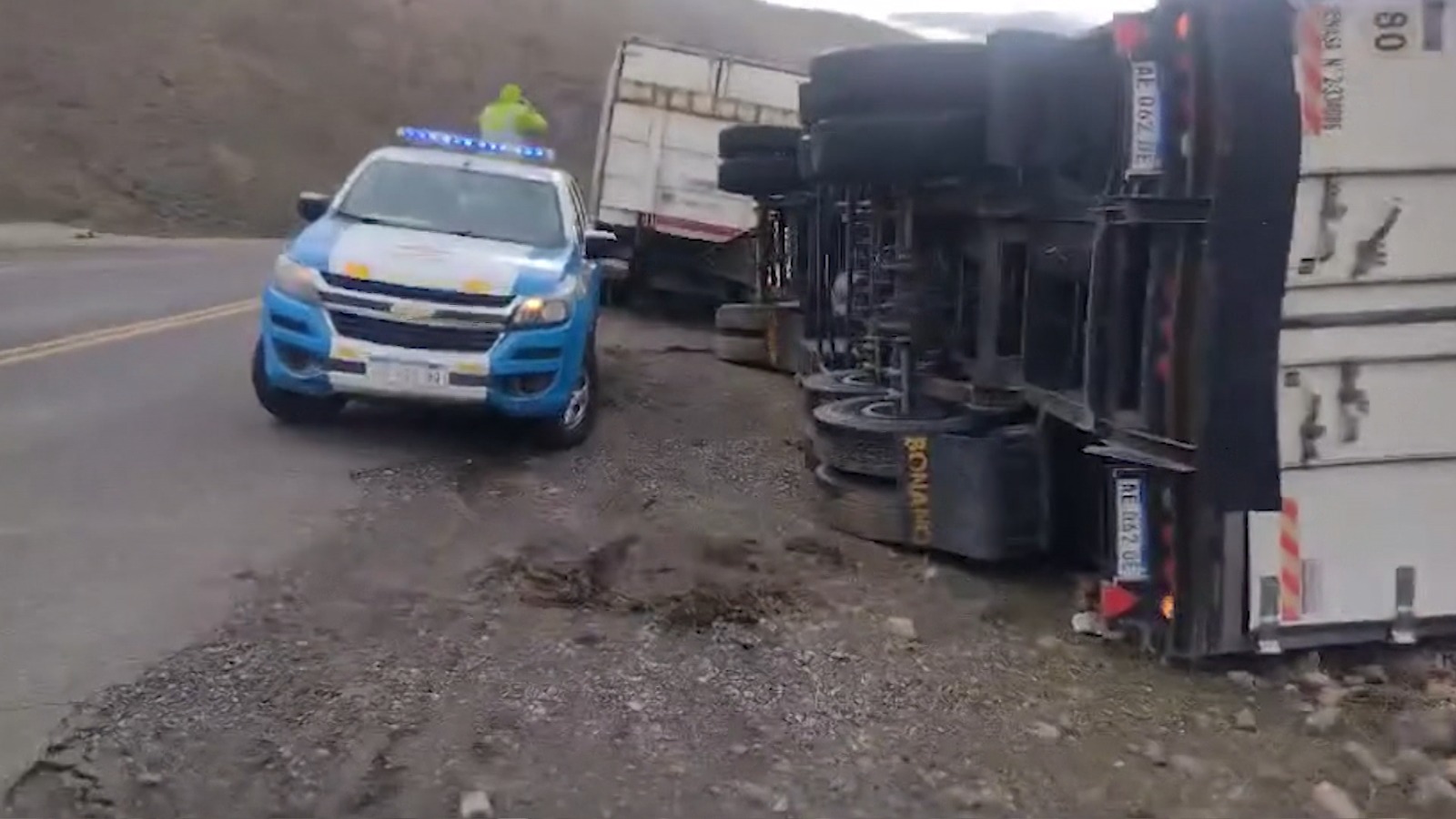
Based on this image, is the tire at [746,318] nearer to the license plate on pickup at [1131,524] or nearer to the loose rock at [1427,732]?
the license plate on pickup at [1131,524]

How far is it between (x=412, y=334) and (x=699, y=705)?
4.31 metres

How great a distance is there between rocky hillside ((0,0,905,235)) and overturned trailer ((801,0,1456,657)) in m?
22.3

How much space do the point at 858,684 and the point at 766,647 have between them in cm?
42

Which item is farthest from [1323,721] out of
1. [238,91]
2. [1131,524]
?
[238,91]

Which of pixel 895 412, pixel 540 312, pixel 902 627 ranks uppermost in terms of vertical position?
pixel 540 312

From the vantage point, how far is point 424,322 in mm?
8641

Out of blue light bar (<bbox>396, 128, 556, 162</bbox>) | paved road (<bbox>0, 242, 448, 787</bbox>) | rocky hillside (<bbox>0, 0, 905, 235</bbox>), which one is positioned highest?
rocky hillside (<bbox>0, 0, 905, 235</bbox>)

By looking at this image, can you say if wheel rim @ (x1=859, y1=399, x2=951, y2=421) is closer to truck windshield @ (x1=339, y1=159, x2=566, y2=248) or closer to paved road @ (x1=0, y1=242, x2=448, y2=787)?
paved road @ (x1=0, y1=242, x2=448, y2=787)

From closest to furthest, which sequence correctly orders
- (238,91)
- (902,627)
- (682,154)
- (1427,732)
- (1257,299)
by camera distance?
(1427,732) < (1257,299) < (902,627) < (682,154) < (238,91)

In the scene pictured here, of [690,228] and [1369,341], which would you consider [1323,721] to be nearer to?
[1369,341]

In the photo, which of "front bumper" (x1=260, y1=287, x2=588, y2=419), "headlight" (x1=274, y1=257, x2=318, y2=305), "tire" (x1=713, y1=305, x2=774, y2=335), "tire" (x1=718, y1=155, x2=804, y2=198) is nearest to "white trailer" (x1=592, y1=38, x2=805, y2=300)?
"tire" (x1=713, y1=305, x2=774, y2=335)

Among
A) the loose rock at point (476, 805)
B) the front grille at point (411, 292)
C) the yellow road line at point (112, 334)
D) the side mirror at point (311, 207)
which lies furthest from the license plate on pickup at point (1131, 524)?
the yellow road line at point (112, 334)

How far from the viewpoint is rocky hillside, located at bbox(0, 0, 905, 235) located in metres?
35.2

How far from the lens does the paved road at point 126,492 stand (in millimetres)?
5207
